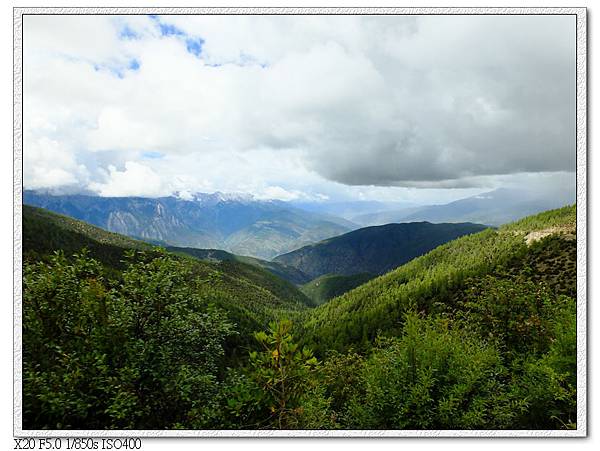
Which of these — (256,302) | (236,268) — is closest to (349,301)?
(256,302)

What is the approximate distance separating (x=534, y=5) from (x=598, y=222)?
5.34 metres

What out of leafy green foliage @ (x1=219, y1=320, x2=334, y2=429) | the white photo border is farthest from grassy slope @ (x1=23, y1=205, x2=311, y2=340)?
the white photo border

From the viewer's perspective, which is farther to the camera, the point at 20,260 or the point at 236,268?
the point at 236,268

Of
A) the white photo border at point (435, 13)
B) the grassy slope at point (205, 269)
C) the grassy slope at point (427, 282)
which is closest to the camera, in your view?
the grassy slope at point (205, 269)

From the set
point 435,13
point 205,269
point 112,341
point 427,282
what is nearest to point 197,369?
point 112,341

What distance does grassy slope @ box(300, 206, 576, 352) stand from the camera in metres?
56.7

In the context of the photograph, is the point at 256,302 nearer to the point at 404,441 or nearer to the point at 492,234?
the point at 492,234

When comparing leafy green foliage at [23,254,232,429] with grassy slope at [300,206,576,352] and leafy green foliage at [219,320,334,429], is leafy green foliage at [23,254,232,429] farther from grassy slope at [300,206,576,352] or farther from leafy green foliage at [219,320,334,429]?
grassy slope at [300,206,576,352]

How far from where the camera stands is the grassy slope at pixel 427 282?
186 feet

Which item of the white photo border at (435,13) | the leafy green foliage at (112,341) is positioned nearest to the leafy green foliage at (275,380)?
the leafy green foliage at (112,341)

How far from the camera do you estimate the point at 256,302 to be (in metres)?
119

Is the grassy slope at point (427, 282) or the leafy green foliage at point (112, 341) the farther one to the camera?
the grassy slope at point (427, 282)

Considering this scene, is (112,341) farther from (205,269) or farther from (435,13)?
(435,13)

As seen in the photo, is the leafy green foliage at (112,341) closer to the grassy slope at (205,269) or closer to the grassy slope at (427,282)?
the grassy slope at (205,269)
